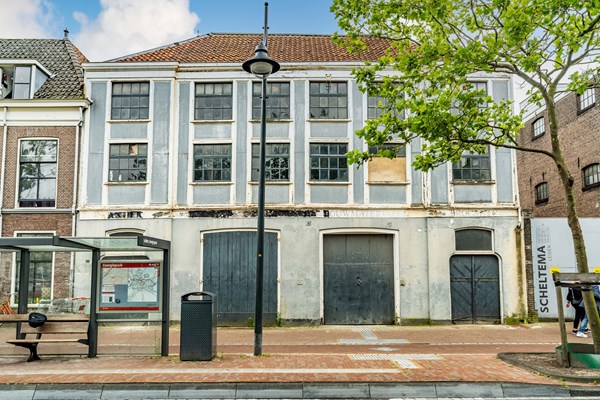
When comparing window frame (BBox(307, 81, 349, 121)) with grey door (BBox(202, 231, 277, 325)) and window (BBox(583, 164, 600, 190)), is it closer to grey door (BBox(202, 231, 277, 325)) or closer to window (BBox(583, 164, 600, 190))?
grey door (BBox(202, 231, 277, 325))

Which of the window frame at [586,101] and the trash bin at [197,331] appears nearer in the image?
the trash bin at [197,331]

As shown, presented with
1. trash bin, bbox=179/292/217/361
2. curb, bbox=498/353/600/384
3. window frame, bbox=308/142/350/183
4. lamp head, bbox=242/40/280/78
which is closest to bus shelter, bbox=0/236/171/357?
trash bin, bbox=179/292/217/361

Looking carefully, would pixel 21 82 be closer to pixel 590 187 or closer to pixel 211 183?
pixel 211 183

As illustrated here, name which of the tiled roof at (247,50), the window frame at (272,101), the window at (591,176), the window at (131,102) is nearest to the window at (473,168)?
the tiled roof at (247,50)

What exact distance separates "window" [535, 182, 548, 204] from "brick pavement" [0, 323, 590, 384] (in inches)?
578

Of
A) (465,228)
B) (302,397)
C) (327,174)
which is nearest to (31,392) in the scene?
(302,397)

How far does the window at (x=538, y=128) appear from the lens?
2936 centimetres

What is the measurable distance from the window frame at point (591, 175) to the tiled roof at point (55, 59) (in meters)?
21.9

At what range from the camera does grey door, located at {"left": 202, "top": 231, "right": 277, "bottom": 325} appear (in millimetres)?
17844

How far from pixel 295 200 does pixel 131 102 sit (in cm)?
672

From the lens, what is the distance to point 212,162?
1873cm

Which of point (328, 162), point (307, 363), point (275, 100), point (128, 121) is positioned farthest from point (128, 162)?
point (307, 363)

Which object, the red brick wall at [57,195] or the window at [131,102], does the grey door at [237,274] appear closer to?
the red brick wall at [57,195]

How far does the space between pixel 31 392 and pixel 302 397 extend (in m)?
4.05
